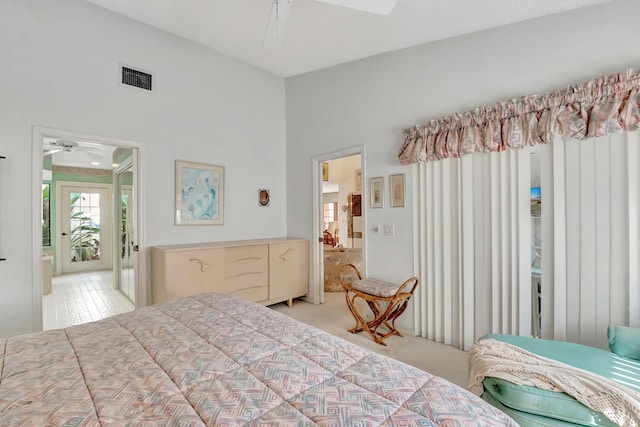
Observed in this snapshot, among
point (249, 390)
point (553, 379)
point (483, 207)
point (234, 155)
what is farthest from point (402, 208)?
point (249, 390)

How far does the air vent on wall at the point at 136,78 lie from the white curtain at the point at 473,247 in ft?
9.66

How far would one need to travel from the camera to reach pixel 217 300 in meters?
1.75

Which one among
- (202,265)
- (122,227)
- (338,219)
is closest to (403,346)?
(202,265)

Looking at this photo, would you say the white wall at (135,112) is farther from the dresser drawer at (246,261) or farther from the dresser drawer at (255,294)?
the dresser drawer at (255,294)

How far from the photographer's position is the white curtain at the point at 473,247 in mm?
2340

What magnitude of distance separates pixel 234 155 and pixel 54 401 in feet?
10.6

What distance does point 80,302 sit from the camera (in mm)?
4066

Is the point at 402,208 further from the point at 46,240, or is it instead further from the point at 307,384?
the point at 46,240

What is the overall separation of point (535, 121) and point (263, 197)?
3.08 meters

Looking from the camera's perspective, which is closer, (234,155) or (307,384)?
(307,384)

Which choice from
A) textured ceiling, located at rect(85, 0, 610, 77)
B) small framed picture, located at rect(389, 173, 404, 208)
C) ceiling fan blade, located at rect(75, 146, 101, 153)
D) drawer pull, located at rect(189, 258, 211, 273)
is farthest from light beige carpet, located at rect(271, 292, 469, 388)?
ceiling fan blade, located at rect(75, 146, 101, 153)

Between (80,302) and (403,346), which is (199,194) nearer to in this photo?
(80,302)

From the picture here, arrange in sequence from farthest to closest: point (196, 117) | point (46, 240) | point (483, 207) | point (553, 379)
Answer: point (46, 240) → point (196, 117) → point (483, 207) → point (553, 379)

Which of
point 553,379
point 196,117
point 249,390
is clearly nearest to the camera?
point 249,390
